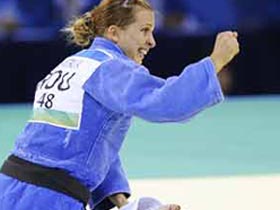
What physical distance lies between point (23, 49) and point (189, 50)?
2340mm

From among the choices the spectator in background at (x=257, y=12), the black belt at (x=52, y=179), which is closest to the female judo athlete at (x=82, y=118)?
the black belt at (x=52, y=179)

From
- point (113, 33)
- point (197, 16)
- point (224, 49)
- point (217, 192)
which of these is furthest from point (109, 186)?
point (197, 16)

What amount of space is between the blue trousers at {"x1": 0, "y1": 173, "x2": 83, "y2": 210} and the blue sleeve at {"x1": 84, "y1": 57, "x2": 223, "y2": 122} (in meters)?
0.48

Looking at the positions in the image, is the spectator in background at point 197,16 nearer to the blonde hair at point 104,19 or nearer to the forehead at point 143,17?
the blonde hair at point 104,19

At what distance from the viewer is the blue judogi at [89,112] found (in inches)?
164

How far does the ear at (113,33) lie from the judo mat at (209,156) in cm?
275

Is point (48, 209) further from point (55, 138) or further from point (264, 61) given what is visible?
point (264, 61)

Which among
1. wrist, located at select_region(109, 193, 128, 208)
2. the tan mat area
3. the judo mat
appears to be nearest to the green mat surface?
the judo mat

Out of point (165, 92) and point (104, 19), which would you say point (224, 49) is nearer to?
point (165, 92)

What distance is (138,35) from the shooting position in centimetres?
454

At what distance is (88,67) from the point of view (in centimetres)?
443

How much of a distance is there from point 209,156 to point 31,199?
615 centimetres

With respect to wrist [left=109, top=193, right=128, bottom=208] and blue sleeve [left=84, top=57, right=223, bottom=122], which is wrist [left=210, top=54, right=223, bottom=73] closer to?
blue sleeve [left=84, top=57, right=223, bottom=122]

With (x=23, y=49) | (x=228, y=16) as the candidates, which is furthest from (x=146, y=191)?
(x=228, y=16)
